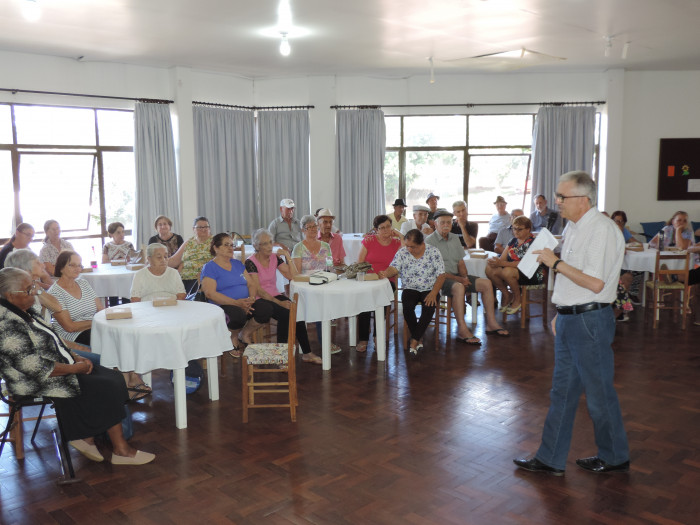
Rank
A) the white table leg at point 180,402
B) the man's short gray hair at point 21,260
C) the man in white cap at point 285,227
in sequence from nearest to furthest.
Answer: the white table leg at point 180,402
the man's short gray hair at point 21,260
the man in white cap at point 285,227

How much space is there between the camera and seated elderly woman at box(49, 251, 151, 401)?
437 cm

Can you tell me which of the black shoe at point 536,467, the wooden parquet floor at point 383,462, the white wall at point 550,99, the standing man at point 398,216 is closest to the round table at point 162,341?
the wooden parquet floor at point 383,462

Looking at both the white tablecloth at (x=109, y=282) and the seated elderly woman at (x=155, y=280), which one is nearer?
the seated elderly woman at (x=155, y=280)

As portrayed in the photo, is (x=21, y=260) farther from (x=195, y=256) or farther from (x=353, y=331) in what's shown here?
(x=353, y=331)

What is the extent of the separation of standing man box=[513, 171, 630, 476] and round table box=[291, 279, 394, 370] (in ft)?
7.54

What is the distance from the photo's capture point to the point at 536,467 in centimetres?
343

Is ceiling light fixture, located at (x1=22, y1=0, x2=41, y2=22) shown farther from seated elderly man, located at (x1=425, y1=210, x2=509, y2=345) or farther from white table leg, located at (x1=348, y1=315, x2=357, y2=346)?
seated elderly man, located at (x1=425, y1=210, x2=509, y2=345)

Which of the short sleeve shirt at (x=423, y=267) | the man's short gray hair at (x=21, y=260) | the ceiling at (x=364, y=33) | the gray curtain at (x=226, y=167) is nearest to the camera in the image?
the man's short gray hair at (x=21, y=260)

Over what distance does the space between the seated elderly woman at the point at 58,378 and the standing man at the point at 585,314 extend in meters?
2.43

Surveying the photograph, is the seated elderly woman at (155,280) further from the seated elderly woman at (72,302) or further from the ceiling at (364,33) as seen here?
the ceiling at (364,33)

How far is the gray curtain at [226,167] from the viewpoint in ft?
31.3

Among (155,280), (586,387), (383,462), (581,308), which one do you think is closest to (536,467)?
(586,387)

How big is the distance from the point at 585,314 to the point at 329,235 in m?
4.02

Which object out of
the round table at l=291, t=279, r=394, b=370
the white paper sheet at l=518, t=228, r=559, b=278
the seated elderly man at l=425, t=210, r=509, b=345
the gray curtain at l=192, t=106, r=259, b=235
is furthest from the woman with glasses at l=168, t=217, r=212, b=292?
the white paper sheet at l=518, t=228, r=559, b=278
